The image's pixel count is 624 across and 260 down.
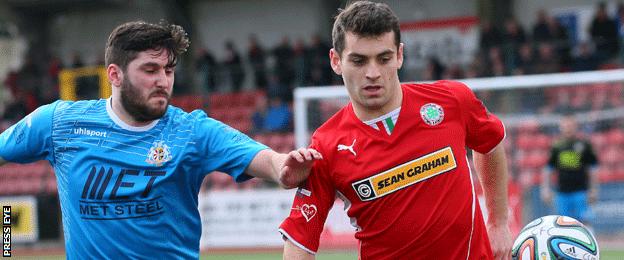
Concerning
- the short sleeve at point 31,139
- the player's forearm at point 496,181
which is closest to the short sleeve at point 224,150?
the short sleeve at point 31,139

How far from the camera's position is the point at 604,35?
1691cm

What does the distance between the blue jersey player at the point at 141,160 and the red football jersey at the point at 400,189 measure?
236 millimetres

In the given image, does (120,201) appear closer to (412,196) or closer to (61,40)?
(412,196)

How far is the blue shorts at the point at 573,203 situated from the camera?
1226 centimetres

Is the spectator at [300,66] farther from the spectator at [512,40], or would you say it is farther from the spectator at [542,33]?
the spectator at [542,33]

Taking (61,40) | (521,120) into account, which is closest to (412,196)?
(521,120)

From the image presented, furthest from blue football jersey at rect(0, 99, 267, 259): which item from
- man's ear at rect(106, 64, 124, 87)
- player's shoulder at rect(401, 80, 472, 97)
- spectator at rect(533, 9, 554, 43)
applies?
spectator at rect(533, 9, 554, 43)

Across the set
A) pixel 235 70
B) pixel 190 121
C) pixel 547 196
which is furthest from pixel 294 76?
pixel 190 121

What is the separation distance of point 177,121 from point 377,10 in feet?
3.41

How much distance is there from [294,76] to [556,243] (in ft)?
49.5

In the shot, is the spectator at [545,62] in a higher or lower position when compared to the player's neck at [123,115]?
lower

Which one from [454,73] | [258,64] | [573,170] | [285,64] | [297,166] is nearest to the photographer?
[297,166]

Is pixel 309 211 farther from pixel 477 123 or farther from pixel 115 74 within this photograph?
Result: pixel 115 74

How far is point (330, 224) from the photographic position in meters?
14.3
